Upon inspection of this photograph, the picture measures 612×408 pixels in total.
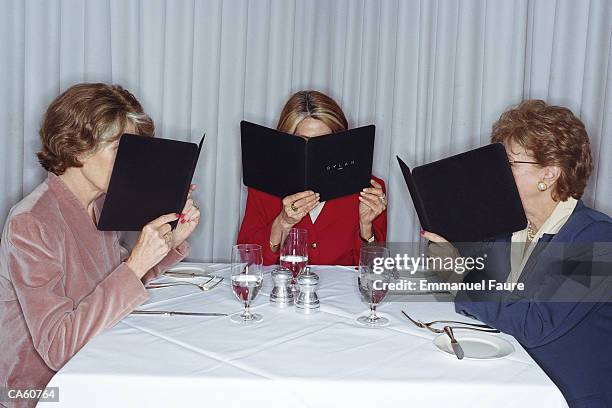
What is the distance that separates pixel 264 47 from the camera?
2.84 m

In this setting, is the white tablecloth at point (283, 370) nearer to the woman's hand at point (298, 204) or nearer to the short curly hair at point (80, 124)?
the short curly hair at point (80, 124)

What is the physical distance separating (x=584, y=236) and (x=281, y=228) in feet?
2.99

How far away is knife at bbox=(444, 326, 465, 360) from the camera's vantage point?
1156 mm

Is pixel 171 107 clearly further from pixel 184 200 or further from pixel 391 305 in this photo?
pixel 391 305

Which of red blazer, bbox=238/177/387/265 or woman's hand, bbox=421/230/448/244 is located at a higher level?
woman's hand, bbox=421/230/448/244

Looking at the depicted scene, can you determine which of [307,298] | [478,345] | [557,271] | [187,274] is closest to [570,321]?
[557,271]

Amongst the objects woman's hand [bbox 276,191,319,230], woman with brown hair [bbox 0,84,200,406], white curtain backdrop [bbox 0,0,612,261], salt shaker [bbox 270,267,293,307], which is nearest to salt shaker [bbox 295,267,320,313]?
salt shaker [bbox 270,267,293,307]

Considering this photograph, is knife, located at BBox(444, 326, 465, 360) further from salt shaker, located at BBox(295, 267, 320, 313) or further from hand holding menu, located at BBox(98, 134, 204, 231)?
hand holding menu, located at BBox(98, 134, 204, 231)

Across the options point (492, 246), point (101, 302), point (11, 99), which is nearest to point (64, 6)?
point (11, 99)

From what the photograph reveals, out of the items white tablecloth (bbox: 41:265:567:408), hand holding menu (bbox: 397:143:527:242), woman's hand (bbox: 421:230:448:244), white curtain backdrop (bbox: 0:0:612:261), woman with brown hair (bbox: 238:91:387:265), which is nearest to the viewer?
white tablecloth (bbox: 41:265:567:408)

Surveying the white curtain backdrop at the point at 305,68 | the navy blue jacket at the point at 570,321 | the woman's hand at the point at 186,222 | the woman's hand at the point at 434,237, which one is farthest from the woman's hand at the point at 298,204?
the white curtain backdrop at the point at 305,68

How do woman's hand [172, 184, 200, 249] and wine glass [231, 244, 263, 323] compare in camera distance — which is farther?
woman's hand [172, 184, 200, 249]

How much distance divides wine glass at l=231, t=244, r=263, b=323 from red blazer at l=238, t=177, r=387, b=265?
771 mm

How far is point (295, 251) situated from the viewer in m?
1.54
